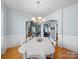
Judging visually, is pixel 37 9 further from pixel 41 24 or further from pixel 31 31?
pixel 31 31

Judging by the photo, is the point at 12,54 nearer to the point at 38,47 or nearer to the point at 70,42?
the point at 38,47

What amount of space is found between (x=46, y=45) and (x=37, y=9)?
55cm

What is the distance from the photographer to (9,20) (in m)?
1.35

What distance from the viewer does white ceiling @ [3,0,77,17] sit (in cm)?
134

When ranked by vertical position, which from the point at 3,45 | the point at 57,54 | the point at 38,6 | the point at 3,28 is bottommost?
the point at 57,54

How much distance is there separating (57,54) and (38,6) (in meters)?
0.74

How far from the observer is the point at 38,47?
4.58 ft

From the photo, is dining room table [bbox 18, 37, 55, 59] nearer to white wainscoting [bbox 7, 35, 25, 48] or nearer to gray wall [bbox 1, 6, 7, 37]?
white wainscoting [bbox 7, 35, 25, 48]

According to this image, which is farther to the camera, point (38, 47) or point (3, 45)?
point (38, 47)

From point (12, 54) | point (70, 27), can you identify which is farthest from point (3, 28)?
point (70, 27)

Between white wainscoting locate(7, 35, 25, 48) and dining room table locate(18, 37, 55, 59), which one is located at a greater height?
white wainscoting locate(7, 35, 25, 48)

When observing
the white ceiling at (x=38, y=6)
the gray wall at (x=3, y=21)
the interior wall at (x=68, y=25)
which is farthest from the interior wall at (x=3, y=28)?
the interior wall at (x=68, y=25)

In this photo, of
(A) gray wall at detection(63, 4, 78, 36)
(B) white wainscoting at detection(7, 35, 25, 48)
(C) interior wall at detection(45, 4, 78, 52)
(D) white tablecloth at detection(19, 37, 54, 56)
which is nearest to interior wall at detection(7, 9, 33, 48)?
(B) white wainscoting at detection(7, 35, 25, 48)

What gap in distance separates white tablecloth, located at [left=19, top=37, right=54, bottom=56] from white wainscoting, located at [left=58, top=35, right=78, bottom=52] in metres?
0.17
